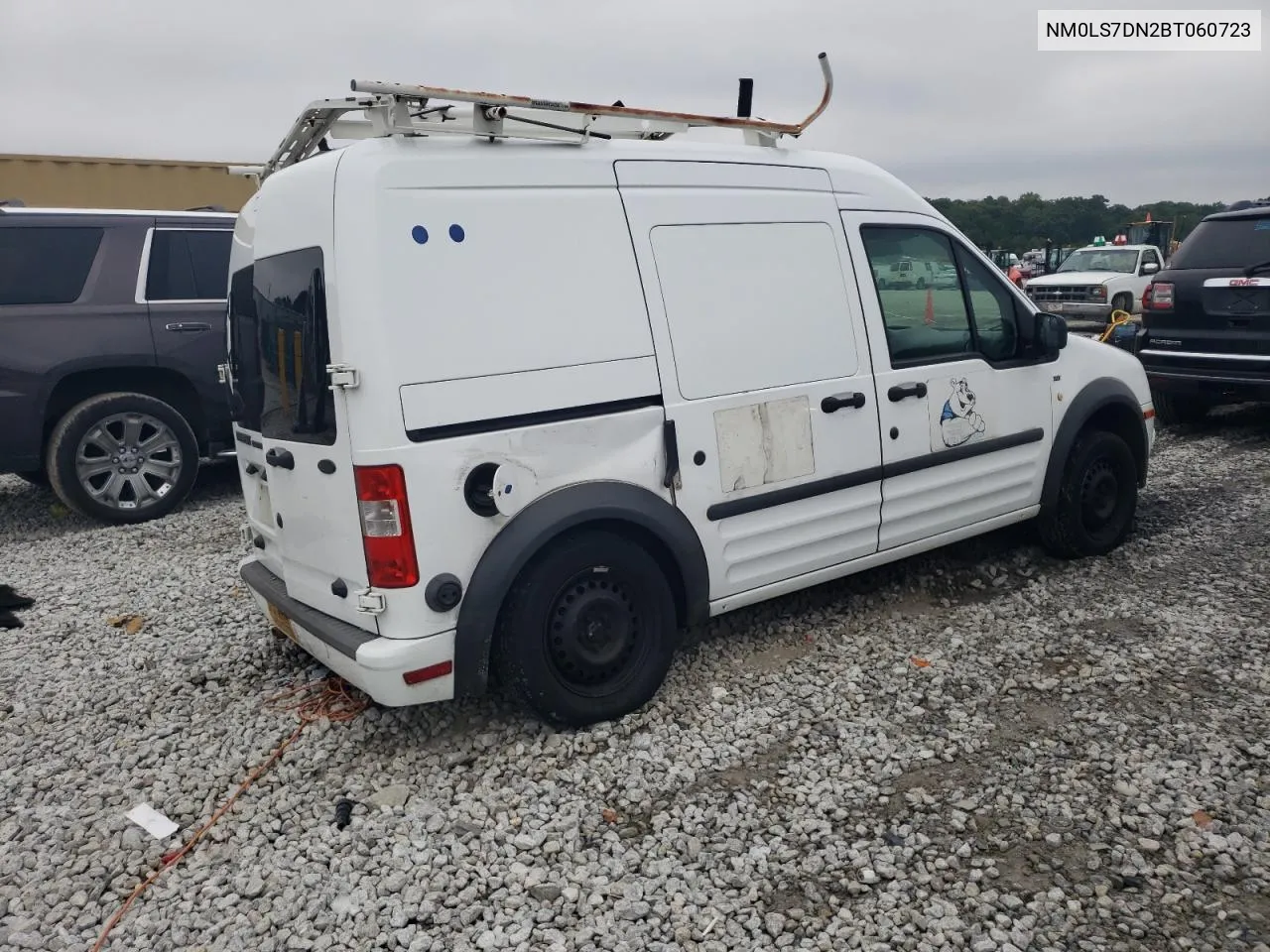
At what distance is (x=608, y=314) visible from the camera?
357 cm

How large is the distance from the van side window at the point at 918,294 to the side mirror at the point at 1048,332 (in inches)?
16.1

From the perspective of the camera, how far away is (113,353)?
Result: 22.1ft

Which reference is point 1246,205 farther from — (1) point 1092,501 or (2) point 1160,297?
(1) point 1092,501

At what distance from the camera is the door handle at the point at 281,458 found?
355 centimetres

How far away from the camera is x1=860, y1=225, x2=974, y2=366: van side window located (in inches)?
174

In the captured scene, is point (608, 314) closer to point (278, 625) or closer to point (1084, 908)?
point (278, 625)

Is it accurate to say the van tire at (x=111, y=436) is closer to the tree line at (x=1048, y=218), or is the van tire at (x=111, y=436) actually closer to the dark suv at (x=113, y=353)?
the dark suv at (x=113, y=353)

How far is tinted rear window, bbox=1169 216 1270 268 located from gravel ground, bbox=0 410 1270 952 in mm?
3949

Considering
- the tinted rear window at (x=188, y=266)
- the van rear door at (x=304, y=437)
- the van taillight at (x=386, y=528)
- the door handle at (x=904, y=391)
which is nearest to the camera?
the van taillight at (x=386, y=528)

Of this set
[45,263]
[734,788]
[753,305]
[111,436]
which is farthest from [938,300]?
[45,263]

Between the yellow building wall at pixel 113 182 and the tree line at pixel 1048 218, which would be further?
the tree line at pixel 1048 218

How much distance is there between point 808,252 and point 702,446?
104 cm

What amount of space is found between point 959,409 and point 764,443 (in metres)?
1.23

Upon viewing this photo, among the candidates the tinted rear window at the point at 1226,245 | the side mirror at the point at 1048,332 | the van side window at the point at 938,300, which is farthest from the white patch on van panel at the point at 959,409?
the tinted rear window at the point at 1226,245
